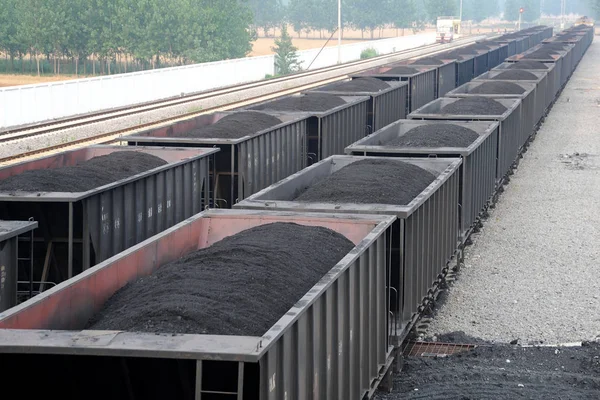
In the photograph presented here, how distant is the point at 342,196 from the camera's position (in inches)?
491

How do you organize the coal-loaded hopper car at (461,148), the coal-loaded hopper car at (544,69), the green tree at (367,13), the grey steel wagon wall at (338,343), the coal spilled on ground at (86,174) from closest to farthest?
the grey steel wagon wall at (338,343)
the coal spilled on ground at (86,174)
the coal-loaded hopper car at (461,148)
the coal-loaded hopper car at (544,69)
the green tree at (367,13)

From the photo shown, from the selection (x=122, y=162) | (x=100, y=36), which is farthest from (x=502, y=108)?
(x=100, y=36)

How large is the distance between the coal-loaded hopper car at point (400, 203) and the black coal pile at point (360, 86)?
14.4 metres

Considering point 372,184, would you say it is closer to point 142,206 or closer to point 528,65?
point 142,206

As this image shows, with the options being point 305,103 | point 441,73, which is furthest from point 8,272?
point 441,73

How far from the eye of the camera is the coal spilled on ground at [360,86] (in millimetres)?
29969

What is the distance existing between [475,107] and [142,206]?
1430cm

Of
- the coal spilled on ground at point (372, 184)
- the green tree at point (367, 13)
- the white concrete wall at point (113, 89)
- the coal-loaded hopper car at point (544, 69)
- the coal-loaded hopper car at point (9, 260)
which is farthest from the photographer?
the green tree at point (367, 13)

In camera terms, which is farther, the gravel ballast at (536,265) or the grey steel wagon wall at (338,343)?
the gravel ballast at (536,265)

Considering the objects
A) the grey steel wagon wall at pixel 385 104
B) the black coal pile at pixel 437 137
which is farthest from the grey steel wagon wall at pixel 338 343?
the grey steel wagon wall at pixel 385 104

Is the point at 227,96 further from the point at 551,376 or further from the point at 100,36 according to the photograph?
the point at 551,376

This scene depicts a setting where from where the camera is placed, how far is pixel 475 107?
2581cm

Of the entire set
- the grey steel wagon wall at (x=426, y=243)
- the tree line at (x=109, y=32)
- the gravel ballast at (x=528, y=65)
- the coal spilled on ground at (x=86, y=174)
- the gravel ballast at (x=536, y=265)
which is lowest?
the gravel ballast at (x=536, y=265)

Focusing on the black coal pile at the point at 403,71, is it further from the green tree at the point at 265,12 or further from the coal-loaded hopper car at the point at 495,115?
the green tree at the point at 265,12
